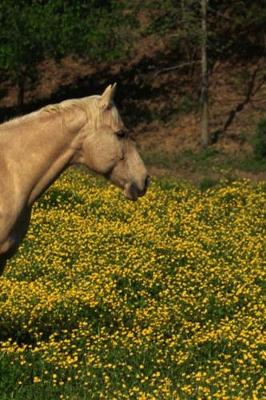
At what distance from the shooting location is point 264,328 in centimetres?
1118

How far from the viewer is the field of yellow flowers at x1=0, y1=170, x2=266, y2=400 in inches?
366

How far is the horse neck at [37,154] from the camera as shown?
8.96 meters

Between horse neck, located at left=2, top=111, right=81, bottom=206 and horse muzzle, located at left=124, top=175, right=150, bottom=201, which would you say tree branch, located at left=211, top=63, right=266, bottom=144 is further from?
horse neck, located at left=2, top=111, right=81, bottom=206

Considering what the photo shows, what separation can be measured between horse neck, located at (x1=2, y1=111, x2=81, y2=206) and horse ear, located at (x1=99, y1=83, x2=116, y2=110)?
0.48 meters

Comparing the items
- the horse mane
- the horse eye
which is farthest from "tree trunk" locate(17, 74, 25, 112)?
the horse eye

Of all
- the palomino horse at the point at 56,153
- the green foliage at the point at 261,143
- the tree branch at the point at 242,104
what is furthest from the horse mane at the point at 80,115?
the tree branch at the point at 242,104

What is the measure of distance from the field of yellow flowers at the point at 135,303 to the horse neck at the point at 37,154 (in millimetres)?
1956

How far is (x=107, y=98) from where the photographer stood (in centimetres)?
875

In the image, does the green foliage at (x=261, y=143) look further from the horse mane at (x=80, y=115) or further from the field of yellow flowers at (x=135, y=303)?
the horse mane at (x=80, y=115)

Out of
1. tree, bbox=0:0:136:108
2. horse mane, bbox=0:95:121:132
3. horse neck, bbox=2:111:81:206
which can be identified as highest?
horse mane, bbox=0:95:121:132

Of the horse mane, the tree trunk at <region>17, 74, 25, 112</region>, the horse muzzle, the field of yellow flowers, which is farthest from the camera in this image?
the tree trunk at <region>17, 74, 25, 112</region>

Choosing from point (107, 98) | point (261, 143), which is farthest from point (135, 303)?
point (261, 143)

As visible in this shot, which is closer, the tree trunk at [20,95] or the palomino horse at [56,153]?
the palomino horse at [56,153]

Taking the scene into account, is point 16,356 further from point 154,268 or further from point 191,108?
point 191,108
